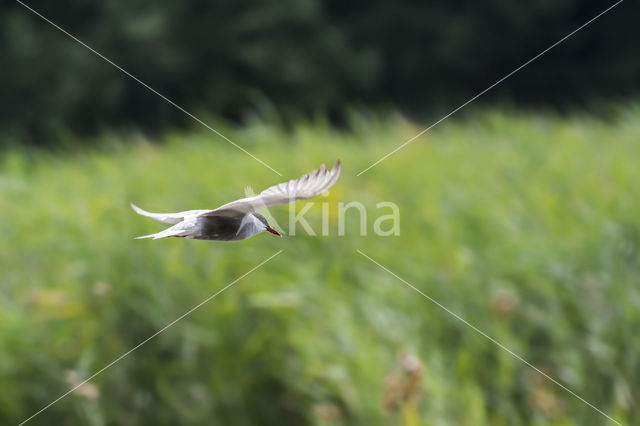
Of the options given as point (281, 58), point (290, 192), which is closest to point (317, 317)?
point (290, 192)

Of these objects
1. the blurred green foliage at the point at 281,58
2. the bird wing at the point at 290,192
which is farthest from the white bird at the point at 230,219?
the blurred green foliage at the point at 281,58

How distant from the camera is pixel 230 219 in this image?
0.38 m

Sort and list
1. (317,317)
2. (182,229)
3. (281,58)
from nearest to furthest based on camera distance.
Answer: (182,229)
(317,317)
(281,58)

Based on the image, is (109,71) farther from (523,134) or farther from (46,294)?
(46,294)

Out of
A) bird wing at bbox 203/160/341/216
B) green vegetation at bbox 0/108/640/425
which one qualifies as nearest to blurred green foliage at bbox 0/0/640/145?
green vegetation at bbox 0/108/640/425

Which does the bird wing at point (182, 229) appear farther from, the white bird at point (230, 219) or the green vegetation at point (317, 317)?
the green vegetation at point (317, 317)

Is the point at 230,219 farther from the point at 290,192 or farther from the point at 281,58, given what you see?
the point at 281,58

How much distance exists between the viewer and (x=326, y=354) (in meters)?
2.23

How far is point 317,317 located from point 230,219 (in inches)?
77.2

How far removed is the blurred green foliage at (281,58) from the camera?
35.6 feet

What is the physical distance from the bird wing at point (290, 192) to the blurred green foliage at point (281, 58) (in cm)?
941

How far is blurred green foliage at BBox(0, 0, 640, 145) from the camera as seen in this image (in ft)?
35.6

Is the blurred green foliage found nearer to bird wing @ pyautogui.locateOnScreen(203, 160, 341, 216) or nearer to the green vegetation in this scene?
the green vegetation

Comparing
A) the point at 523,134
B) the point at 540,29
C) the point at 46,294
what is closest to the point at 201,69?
the point at 540,29
